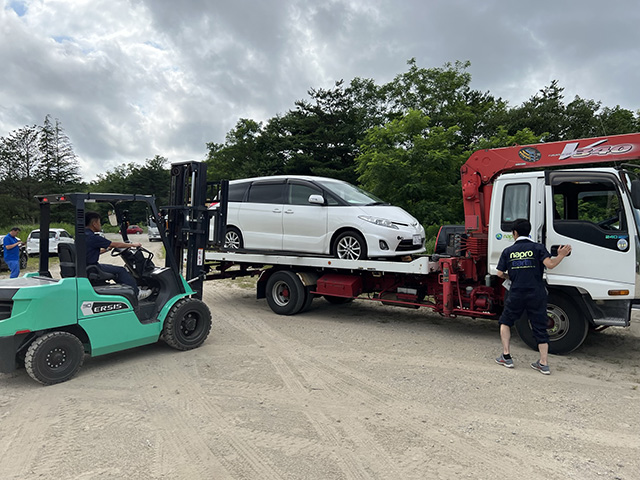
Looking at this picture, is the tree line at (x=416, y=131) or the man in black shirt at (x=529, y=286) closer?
the man in black shirt at (x=529, y=286)

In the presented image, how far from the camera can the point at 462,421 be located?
150 inches

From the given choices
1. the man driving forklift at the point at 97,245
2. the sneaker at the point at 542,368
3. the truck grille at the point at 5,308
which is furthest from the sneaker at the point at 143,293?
the sneaker at the point at 542,368

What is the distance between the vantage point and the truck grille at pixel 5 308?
14.5ft

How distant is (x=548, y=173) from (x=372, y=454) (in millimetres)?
4421

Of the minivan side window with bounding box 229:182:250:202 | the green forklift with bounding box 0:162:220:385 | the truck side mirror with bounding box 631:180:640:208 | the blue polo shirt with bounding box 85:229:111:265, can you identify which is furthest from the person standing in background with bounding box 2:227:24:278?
the truck side mirror with bounding box 631:180:640:208

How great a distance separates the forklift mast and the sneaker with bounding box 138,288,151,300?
0.59 m

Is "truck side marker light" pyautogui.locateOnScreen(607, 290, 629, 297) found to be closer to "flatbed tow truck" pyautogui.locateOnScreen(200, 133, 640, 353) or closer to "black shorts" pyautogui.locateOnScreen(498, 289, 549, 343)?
"flatbed tow truck" pyautogui.locateOnScreen(200, 133, 640, 353)

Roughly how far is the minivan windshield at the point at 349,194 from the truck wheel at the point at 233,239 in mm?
Answer: 1965

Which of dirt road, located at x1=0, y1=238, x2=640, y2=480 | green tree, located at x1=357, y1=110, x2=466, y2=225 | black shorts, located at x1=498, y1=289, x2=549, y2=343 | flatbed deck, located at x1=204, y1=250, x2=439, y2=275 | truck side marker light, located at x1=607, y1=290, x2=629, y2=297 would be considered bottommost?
dirt road, located at x1=0, y1=238, x2=640, y2=480

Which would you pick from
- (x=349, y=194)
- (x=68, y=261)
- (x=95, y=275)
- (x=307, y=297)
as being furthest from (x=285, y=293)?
(x=68, y=261)

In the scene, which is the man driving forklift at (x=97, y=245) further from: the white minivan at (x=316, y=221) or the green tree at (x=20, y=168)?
the green tree at (x=20, y=168)

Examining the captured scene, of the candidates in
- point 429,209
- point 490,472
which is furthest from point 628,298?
point 429,209

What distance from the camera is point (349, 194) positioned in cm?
782

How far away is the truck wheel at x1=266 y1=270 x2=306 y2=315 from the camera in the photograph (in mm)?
8023
